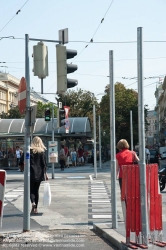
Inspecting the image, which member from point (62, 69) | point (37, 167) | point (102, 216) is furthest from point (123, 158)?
point (62, 69)

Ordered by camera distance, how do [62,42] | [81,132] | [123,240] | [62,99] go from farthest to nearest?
[62,99] → [81,132] → [62,42] → [123,240]

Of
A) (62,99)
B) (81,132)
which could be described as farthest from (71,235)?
(62,99)

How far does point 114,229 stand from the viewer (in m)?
10.3

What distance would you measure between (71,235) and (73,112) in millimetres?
63461

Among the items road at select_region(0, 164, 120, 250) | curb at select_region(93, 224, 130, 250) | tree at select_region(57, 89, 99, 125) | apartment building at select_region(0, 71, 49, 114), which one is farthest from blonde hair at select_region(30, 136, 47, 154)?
apartment building at select_region(0, 71, 49, 114)

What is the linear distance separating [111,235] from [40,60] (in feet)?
11.4

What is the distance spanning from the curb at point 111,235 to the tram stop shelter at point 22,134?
3405 centimetres

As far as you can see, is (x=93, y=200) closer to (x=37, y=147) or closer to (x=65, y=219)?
(x=37, y=147)

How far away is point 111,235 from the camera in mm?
9531

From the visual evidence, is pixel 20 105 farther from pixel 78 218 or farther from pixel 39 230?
pixel 78 218

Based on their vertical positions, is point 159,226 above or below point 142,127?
below

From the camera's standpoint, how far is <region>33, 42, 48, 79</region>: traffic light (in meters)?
10.3

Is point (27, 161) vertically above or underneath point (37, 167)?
above

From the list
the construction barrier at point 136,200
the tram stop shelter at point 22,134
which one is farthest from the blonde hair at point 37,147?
the tram stop shelter at point 22,134
